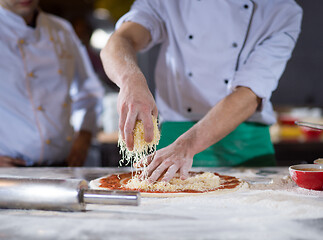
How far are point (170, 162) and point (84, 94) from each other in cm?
165

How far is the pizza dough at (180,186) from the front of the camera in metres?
1.32

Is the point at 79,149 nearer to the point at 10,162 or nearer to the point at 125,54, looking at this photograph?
the point at 10,162

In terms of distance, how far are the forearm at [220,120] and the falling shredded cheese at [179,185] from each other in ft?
0.39

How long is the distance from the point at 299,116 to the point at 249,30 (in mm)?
2790

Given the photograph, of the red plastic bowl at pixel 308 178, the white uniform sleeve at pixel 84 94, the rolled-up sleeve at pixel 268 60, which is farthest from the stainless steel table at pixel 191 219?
the white uniform sleeve at pixel 84 94

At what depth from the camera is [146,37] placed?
77.7 inches

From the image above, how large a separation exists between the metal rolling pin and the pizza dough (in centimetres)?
28

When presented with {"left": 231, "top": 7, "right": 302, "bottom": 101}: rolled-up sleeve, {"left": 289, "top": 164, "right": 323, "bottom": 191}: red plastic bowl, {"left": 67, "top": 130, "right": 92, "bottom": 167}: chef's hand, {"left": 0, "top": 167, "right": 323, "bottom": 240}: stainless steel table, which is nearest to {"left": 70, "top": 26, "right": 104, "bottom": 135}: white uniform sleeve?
{"left": 67, "top": 130, "right": 92, "bottom": 167}: chef's hand

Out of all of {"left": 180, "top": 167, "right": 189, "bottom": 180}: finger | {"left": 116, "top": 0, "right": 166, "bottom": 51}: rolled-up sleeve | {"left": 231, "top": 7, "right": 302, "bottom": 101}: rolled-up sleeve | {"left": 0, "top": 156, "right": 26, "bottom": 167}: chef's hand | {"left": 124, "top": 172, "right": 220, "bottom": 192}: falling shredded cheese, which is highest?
{"left": 116, "top": 0, "right": 166, "bottom": 51}: rolled-up sleeve

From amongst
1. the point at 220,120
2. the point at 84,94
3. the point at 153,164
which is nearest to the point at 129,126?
the point at 153,164

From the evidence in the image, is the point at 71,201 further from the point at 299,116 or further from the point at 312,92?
the point at 299,116

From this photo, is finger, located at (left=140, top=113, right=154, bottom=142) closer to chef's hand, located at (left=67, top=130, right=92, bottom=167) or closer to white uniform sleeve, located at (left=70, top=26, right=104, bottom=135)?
chef's hand, located at (left=67, top=130, right=92, bottom=167)

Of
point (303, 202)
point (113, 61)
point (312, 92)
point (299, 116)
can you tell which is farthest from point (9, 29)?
point (299, 116)

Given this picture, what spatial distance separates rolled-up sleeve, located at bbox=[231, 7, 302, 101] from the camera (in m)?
1.72
